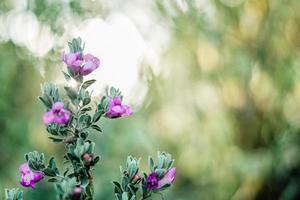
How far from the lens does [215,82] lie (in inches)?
142

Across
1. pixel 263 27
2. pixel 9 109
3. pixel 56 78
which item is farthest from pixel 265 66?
pixel 9 109

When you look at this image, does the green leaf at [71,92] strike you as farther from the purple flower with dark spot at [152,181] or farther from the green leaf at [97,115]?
the purple flower with dark spot at [152,181]

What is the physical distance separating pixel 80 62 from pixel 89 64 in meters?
0.02

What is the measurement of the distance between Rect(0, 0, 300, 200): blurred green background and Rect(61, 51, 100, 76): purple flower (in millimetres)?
2116

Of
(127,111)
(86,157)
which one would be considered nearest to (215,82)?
(127,111)

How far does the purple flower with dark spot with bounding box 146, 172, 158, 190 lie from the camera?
46.8 inches

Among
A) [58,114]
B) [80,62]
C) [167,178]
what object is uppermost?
[80,62]

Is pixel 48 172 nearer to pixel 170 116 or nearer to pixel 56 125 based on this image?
pixel 56 125

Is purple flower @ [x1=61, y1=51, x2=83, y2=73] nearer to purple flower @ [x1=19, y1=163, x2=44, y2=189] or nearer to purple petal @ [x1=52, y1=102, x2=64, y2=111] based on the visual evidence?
purple petal @ [x1=52, y1=102, x2=64, y2=111]

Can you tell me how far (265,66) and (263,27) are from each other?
0.79 ft

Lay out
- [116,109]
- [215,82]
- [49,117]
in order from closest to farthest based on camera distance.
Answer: [49,117] < [116,109] < [215,82]

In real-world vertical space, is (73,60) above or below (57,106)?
above

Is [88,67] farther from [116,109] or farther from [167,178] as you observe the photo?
[167,178]

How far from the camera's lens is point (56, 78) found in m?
3.37
